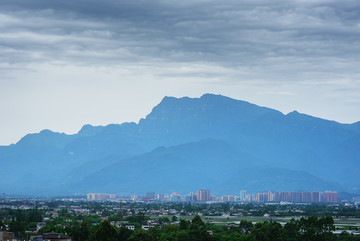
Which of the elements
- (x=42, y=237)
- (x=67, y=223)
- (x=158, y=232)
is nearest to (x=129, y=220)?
(x=67, y=223)

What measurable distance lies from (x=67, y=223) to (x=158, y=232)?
31.8 metres

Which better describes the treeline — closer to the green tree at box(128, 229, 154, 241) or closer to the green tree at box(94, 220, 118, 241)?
the green tree at box(128, 229, 154, 241)

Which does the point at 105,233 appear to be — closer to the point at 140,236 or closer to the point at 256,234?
the point at 140,236

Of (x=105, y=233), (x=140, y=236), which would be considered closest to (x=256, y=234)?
(x=140, y=236)

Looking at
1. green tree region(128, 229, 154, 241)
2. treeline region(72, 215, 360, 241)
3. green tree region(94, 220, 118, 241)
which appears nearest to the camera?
green tree region(94, 220, 118, 241)

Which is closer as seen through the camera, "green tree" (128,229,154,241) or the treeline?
"green tree" (128,229,154,241)

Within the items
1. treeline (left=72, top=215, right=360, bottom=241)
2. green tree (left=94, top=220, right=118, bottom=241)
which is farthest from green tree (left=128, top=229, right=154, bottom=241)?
green tree (left=94, top=220, right=118, bottom=241)

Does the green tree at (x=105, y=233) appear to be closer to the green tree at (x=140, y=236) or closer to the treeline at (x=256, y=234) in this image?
the treeline at (x=256, y=234)

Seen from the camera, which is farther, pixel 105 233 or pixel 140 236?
pixel 140 236

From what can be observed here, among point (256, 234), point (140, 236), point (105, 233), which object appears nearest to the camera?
point (105, 233)

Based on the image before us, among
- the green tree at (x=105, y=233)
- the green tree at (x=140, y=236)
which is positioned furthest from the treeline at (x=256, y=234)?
the green tree at (x=105, y=233)

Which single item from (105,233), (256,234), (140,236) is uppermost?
(105,233)

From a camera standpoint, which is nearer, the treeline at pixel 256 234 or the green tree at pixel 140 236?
the green tree at pixel 140 236

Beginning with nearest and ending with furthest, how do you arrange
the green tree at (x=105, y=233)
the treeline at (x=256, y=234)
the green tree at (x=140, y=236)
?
the green tree at (x=105, y=233), the green tree at (x=140, y=236), the treeline at (x=256, y=234)
